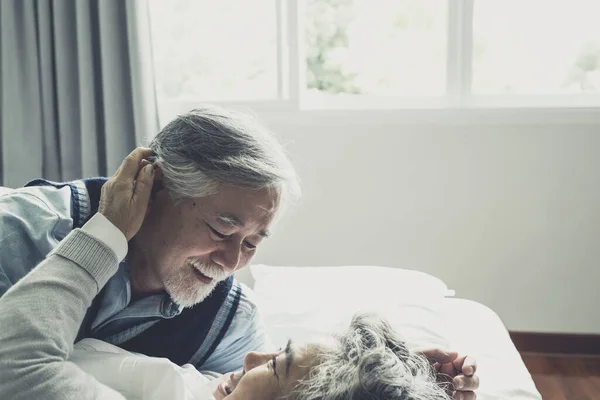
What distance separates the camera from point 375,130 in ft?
9.29

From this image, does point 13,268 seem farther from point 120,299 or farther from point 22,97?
point 22,97

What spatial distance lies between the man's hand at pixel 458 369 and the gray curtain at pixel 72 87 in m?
1.79

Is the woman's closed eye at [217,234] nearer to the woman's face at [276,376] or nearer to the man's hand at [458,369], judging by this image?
the woman's face at [276,376]

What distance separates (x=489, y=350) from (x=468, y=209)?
107 centimetres

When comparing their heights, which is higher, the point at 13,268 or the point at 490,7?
the point at 490,7

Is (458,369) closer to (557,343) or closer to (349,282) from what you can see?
(349,282)

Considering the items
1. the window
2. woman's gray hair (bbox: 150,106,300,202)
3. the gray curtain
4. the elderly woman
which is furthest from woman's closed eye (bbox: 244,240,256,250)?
the window

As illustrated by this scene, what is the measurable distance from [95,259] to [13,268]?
23 centimetres

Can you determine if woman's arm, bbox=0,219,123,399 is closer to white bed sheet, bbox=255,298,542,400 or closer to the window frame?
white bed sheet, bbox=255,298,542,400

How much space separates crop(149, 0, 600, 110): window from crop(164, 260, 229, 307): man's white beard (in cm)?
162

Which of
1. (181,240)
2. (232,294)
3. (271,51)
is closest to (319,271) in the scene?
(232,294)

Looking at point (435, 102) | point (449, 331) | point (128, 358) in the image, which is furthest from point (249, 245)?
point (435, 102)

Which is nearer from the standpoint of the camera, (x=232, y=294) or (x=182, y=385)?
(x=182, y=385)

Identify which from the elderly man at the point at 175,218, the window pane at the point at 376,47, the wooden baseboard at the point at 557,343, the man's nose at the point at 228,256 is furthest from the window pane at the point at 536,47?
the man's nose at the point at 228,256
